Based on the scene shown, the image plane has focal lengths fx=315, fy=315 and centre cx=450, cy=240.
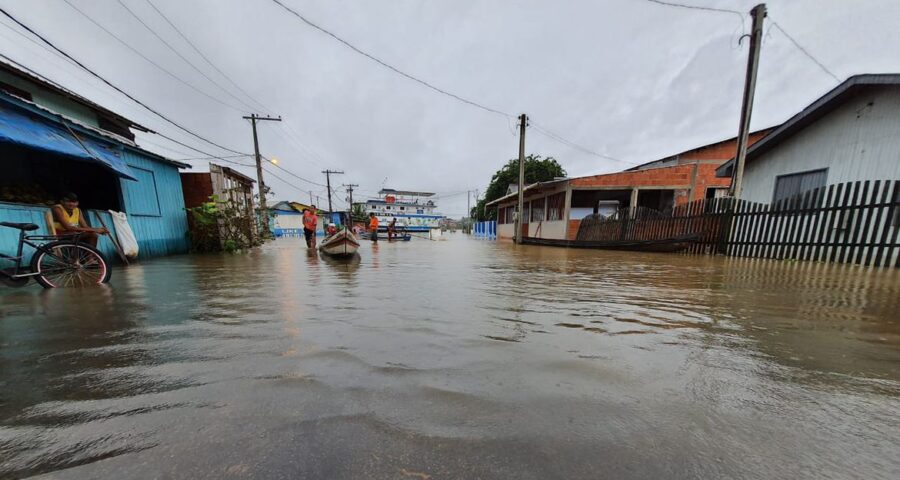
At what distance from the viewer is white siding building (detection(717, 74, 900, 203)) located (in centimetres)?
683

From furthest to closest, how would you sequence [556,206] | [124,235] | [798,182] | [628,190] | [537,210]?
[537,210] → [556,206] → [628,190] → [798,182] → [124,235]

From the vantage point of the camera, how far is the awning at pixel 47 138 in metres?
4.90

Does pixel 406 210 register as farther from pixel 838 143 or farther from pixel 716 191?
pixel 838 143

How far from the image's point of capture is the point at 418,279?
5359mm

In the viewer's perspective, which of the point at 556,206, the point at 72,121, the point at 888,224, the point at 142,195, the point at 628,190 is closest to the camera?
the point at 888,224

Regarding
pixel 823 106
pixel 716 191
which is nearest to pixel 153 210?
pixel 823 106

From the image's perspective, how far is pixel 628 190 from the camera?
16.0 metres

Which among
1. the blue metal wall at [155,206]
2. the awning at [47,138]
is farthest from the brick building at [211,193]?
the awning at [47,138]

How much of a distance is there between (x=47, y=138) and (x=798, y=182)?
17085 mm

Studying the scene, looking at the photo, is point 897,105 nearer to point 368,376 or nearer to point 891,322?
point 891,322

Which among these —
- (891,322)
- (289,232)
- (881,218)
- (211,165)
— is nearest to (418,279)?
(891,322)

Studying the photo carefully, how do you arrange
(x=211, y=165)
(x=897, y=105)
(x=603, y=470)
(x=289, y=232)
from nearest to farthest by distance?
(x=603, y=470), (x=897, y=105), (x=211, y=165), (x=289, y=232)

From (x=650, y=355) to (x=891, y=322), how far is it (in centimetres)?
243

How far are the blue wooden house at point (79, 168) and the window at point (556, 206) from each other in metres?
15.6
